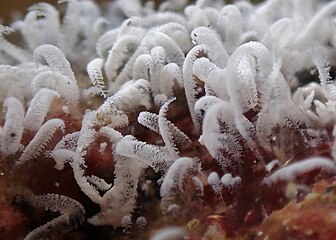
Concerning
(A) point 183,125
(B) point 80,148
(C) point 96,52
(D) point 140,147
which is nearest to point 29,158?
(B) point 80,148

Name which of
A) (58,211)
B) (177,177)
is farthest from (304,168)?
(58,211)

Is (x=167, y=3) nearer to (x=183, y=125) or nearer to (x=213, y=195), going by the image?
(x=183, y=125)

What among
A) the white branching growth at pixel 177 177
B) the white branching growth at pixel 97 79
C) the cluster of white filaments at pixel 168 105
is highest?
the white branching growth at pixel 97 79

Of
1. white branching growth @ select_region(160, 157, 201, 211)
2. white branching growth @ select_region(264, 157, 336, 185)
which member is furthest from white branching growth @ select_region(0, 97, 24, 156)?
white branching growth @ select_region(264, 157, 336, 185)

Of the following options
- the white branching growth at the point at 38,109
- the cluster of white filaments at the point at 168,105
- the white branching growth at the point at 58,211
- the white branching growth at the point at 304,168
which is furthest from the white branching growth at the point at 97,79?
the white branching growth at the point at 304,168

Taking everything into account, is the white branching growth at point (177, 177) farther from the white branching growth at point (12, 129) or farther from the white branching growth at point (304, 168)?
the white branching growth at point (12, 129)

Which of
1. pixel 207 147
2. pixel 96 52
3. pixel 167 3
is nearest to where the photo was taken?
pixel 207 147

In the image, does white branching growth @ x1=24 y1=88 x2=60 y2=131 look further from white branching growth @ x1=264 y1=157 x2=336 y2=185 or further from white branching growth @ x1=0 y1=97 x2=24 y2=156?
white branching growth @ x1=264 y1=157 x2=336 y2=185

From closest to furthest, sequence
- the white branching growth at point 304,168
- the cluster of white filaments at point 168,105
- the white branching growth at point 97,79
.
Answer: the white branching growth at point 304,168
the cluster of white filaments at point 168,105
the white branching growth at point 97,79
